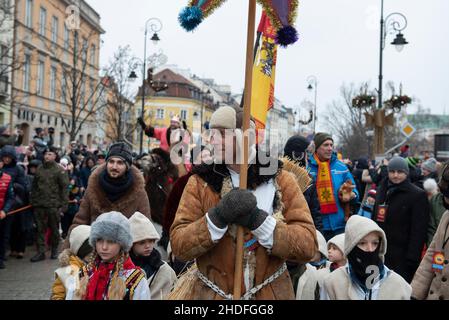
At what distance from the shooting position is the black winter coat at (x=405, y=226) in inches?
216

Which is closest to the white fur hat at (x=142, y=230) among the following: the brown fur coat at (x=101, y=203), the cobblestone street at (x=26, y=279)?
the brown fur coat at (x=101, y=203)

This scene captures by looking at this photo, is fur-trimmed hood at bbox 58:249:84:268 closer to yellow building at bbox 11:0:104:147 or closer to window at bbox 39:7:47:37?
yellow building at bbox 11:0:104:147

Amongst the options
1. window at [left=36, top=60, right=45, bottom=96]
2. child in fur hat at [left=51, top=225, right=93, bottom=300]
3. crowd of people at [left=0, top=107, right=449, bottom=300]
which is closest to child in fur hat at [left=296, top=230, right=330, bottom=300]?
crowd of people at [left=0, top=107, right=449, bottom=300]

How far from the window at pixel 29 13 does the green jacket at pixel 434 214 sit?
33.0 meters

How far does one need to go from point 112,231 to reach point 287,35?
1715mm

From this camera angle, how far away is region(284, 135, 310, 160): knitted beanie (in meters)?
5.82

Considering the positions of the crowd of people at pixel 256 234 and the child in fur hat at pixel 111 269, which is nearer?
the crowd of people at pixel 256 234

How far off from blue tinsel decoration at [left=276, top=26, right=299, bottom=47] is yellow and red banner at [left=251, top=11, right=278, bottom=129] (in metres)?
1.00

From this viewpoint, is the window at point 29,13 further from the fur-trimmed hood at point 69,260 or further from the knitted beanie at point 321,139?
the fur-trimmed hood at point 69,260

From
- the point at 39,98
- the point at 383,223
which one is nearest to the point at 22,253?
the point at 383,223

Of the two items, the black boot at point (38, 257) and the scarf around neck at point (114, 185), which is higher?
the scarf around neck at point (114, 185)

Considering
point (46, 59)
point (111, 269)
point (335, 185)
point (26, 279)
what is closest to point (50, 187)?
point (26, 279)

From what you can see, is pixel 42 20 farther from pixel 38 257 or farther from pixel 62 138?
pixel 38 257

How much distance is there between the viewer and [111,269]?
334cm
